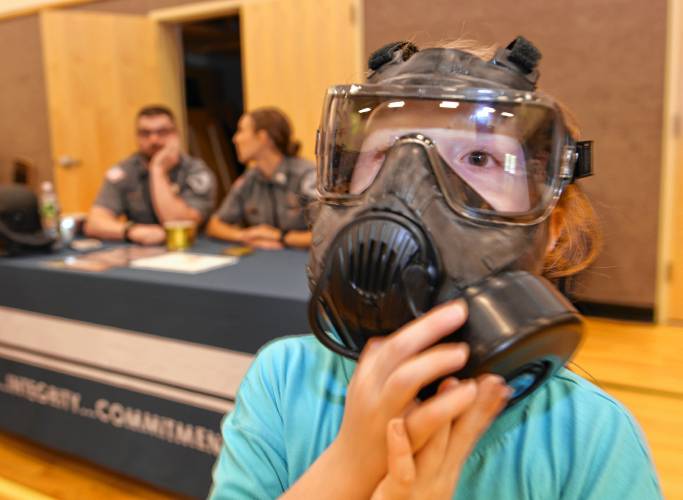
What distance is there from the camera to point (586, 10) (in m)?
3.78

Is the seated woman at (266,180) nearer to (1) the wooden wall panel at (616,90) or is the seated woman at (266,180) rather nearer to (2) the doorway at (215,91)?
(1) the wooden wall panel at (616,90)

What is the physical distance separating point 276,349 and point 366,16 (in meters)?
4.08

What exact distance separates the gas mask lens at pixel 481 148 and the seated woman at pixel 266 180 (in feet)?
8.22

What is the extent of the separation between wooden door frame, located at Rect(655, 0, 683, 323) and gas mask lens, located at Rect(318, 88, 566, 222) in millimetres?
3105

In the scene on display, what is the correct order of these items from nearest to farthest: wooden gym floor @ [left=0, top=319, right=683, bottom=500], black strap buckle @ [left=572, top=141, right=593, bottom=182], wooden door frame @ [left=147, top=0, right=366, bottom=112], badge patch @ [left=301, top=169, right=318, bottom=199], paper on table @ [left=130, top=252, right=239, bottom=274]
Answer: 1. black strap buckle @ [left=572, top=141, right=593, bottom=182]
2. wooden gym floor @ [left=0, top=319, right=683, bottom=500]
3. paper on table @ [left=130, top=252, right=239, bottom=274]
4. badge patch @ [left=301, top=169, right=318, bottom=199]
5. wooden door frame @ [left=147, top=0, right=366, bottom=112]

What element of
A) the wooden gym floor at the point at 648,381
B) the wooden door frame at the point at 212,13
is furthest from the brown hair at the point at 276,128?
the wooden gym floor at the point at 648,381

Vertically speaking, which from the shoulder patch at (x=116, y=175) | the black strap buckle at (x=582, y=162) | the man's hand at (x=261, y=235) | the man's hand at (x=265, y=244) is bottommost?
the man's hand at (x=265, y=244)

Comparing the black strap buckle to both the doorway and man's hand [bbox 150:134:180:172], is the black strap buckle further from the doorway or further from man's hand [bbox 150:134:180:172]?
the doorway

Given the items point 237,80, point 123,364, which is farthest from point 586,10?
point 237,80

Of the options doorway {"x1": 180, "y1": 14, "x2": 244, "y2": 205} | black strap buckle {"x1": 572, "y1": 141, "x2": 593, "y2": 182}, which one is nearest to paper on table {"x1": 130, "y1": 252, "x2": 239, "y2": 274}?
black strap buckle {"x1": 572, "y1": 141, "x2": 593, "y2": 182}

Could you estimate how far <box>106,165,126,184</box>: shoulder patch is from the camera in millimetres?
3682

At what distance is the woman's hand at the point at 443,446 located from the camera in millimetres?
594

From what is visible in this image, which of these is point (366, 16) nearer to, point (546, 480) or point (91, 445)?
point (91, 445)

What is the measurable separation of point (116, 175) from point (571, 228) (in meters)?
3.26
